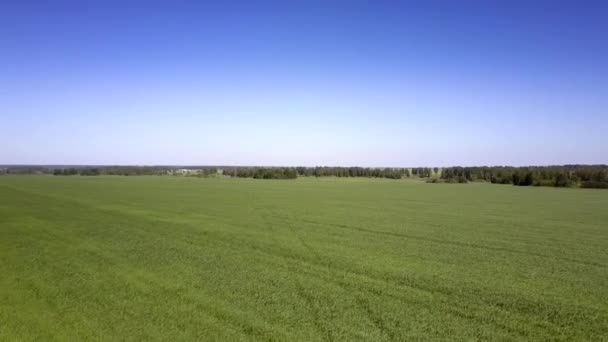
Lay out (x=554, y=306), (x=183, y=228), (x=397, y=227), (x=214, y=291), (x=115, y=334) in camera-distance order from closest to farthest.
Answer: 1. (x=115, y=334)
2. (x=554, y=306)
3. (x=214, y=291)
4. (x=183, y=228)
5. (x=397, y=227)

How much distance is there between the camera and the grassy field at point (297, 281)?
305 inches

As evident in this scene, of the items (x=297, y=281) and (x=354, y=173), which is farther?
(x=354, y=173)

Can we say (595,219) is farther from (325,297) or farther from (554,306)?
(325,297)

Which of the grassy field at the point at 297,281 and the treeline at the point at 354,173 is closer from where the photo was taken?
the grassy field at the point at 297,281

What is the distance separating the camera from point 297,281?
1080 cm

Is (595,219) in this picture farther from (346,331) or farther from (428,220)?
(346,331)

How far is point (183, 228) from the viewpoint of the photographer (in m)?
19.5

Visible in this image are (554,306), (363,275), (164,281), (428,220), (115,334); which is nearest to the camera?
(115,334)

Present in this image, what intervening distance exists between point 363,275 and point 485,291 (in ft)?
9.27

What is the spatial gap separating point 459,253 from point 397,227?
6.30 meters

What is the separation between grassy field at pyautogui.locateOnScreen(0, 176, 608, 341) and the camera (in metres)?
7.73

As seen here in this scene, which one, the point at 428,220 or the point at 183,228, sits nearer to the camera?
the point at 183,228

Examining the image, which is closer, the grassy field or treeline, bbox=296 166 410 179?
the grassy field

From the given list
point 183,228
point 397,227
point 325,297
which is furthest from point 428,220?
point 325,297
